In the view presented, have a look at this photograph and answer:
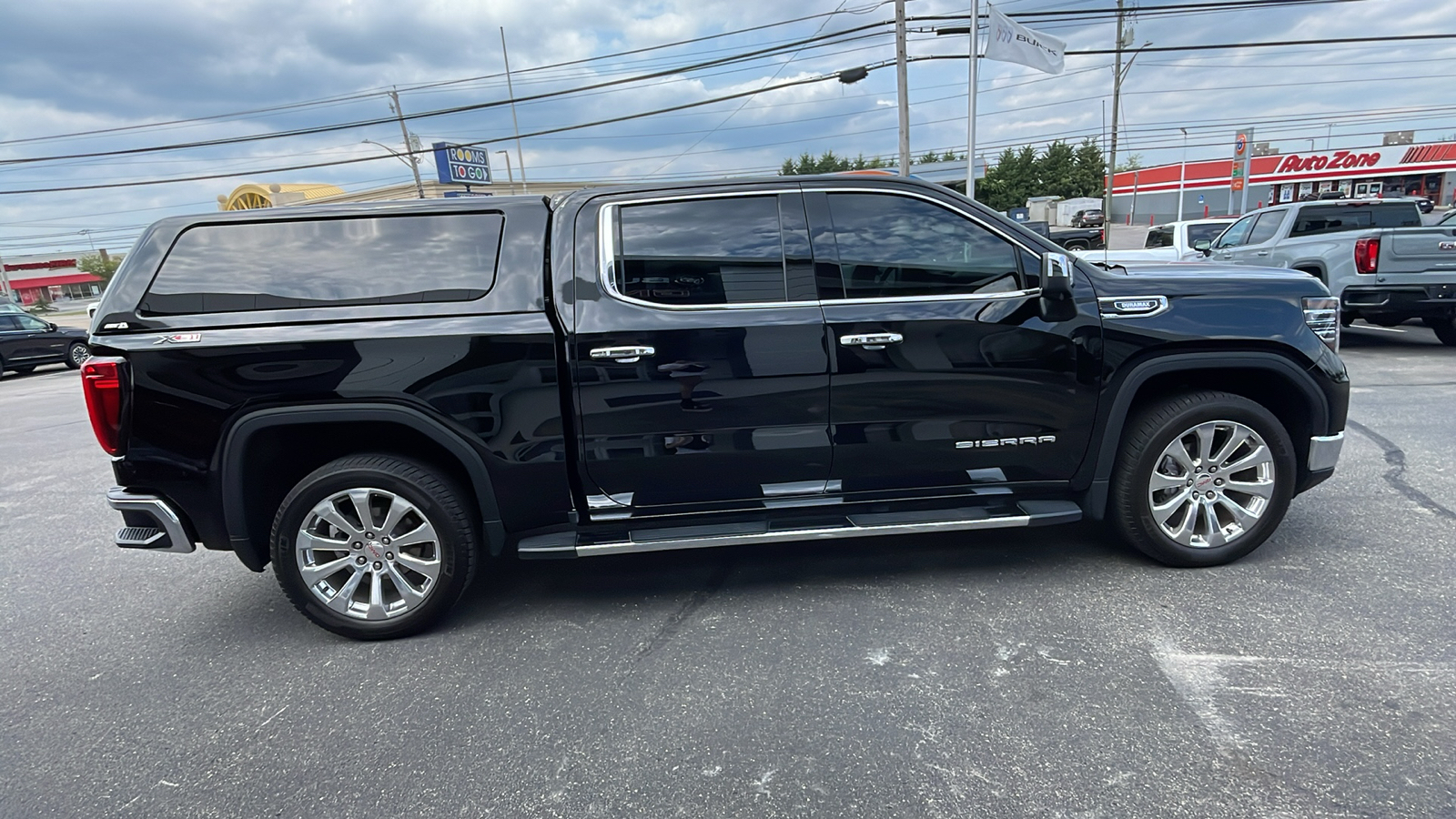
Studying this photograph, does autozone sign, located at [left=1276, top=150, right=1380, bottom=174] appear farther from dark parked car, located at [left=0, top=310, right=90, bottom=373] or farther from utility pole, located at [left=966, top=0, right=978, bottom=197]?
dark parked car, located at [left=0, top=310, right=90, bottom=373]

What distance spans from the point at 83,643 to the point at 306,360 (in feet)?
6.02

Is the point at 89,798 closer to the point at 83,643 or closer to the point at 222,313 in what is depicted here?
the point at 83,643

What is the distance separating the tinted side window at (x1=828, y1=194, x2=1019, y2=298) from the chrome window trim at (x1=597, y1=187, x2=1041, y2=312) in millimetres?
25

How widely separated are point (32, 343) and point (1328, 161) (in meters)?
64.2

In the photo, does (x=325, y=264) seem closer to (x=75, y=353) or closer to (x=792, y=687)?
(x=792, y=687)

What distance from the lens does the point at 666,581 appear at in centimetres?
387

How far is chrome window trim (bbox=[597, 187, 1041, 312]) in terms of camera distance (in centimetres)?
335

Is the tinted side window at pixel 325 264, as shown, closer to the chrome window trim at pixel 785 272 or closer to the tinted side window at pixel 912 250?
the chrome window trim at pixel 785 272

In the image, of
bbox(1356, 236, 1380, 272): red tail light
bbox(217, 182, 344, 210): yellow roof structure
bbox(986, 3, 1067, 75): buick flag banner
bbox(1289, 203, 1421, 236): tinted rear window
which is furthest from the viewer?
bbox(217, 182, 344, 210): yellow roof structure

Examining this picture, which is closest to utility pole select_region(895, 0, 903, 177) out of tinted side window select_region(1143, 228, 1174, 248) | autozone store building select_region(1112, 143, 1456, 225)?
tinted side window select_region(1143, 228, 1174, 248)

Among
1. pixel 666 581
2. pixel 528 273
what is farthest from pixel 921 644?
pixel 528 273

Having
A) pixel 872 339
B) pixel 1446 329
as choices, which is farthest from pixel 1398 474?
pixel 1446 329

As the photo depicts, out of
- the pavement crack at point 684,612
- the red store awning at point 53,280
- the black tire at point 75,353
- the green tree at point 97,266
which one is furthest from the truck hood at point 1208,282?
the red store awning at point 53,280

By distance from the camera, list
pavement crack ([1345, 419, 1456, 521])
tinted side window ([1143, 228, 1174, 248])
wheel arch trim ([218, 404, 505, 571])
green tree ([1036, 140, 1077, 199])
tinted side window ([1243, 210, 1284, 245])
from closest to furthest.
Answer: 1. wheel arch trim ([218, 404, 505, 571])
2. pavement crack ([1345, 419, 1456, 521])
3. tinted side window ([1243, 210, 1284, 245])
4. tinted side window ([1143, 228, 1174, 248])
5. green tree ([1036, 140, 1077, 199])
